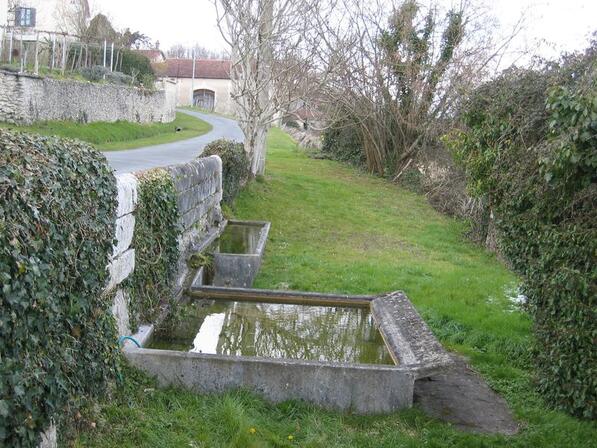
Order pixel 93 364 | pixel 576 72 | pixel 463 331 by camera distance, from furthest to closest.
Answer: pixel 463 331 < pixel 576 72 < pixel 93 364

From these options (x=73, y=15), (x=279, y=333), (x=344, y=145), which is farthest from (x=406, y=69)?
(x=73, y=15)

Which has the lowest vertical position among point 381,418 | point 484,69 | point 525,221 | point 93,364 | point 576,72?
point 381,418

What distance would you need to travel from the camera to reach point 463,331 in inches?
324

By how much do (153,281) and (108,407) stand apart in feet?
7.54

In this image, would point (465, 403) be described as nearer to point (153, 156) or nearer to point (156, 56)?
point (153, 156)

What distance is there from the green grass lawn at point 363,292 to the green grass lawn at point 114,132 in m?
6.90

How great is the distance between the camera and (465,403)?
6.02 meters

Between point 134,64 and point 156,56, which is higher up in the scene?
point 156,56

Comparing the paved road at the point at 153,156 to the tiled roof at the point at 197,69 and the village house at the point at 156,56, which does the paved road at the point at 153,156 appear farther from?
the tiled roof at the point at 197,69

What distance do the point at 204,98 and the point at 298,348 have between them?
62053mm

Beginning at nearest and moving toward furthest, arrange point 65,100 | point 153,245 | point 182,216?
point 153,245 < point 182,216 < point 65,100

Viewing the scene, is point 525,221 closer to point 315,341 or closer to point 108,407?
point 315,341

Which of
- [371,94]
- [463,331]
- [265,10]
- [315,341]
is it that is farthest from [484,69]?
[315,341]

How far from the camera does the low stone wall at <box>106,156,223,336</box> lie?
5500 millimetres
